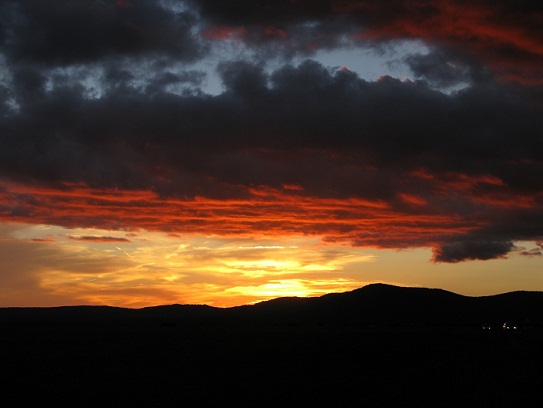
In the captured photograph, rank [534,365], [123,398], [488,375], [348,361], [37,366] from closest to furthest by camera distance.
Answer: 1. [123,398]
2. [488,375]
3. [534,365]
4. [37,366]
5. [348,361]

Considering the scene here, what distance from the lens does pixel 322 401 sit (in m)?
29.9

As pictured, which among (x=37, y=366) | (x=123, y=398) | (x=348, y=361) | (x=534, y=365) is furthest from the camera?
(x=348, y=361)

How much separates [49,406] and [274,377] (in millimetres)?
15585

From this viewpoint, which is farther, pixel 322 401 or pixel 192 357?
pixel 192 357

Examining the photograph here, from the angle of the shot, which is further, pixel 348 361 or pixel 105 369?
pixel 348 361

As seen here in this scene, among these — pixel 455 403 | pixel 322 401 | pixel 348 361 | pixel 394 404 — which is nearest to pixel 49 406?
pixel 322 401

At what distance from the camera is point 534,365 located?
148ft

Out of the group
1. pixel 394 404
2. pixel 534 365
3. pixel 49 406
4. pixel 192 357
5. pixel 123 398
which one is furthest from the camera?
pixel 192 357

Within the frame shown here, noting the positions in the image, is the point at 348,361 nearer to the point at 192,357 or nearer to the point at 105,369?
the point at 192,357

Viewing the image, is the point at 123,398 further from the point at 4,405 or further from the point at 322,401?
the point at 322,401

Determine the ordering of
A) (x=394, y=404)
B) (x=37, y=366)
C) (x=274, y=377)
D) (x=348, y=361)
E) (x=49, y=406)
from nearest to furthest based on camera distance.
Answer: (x=394, y=404), (x=49, y=406), (x=274, y=377), (x=37, y=366), (x=348, y=361)

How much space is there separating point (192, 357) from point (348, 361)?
46.1 ft

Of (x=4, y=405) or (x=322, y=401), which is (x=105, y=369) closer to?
(x=4, y=405)

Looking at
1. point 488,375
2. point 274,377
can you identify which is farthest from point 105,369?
point 488,375
